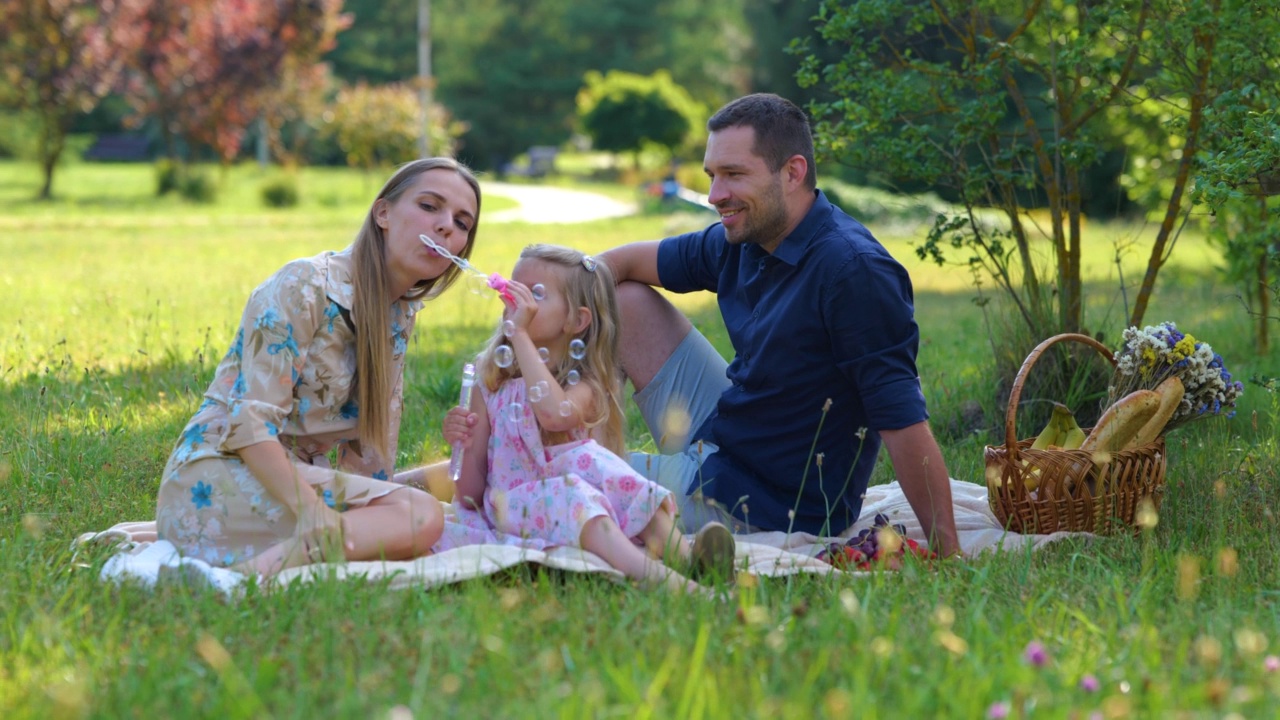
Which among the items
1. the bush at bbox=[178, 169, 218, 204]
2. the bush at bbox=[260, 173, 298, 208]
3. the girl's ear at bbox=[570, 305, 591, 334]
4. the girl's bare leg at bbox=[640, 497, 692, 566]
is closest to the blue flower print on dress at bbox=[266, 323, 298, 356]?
the girl's ear at bbox=[570, 305, 591, 334]

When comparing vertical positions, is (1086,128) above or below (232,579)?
above

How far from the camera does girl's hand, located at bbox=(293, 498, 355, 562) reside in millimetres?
3123

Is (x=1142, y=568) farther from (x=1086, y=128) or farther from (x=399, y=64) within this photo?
(x=399, y=64)

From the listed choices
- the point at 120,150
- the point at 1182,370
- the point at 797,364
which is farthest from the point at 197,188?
the point at 120,150

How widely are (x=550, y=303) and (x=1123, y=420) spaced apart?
1776mm

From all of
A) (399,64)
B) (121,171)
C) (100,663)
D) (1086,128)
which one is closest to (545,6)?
(399,64)

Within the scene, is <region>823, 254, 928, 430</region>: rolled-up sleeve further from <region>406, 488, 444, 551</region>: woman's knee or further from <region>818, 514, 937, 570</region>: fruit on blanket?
<region>406, 488, 444, 551</region>: woman's knee

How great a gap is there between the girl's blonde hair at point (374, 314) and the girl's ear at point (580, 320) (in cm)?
37

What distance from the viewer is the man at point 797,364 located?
11.6 ft

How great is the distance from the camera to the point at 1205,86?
4.80m

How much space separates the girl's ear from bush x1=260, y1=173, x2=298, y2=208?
21.0m

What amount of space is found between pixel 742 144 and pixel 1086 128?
222 centimetres

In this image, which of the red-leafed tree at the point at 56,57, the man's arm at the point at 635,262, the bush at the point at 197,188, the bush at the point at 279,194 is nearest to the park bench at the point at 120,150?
the bush at the point at 197,188

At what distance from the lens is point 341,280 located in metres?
3.49
